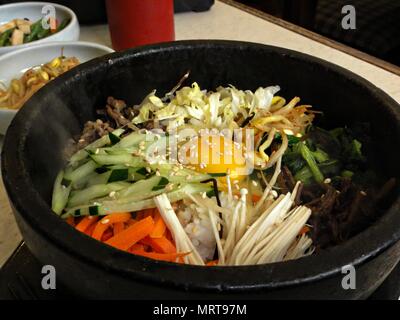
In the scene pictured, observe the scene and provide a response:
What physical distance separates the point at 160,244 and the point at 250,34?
5.09 feet

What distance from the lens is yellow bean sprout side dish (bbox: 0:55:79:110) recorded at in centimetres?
162

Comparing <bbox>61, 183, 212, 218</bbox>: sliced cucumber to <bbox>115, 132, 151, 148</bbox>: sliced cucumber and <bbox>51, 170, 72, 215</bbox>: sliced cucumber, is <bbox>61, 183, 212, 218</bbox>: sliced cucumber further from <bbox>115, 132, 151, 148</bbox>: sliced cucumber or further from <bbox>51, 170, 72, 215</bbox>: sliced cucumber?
<bbox>115, 132, 151, 148</bbox>: sliced cucumber

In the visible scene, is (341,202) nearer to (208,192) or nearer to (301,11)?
(208,192)

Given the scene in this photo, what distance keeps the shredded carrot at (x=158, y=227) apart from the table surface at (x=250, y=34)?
1.19 meters

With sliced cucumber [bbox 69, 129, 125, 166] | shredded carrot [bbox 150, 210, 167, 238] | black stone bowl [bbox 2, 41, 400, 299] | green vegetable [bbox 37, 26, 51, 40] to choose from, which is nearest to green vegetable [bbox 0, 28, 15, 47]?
green vegetable [bbox 37, 26, 51, 40]

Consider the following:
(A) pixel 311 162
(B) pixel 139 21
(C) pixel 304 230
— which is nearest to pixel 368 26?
(B) pixel 139 21

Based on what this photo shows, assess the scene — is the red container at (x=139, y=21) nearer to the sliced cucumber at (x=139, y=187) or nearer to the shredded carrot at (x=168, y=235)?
the sliced cucumber at (x=139, y=187)

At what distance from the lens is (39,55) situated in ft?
5.97

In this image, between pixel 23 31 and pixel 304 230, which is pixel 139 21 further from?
pixel 304 230

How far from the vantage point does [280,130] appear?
4.42 feet

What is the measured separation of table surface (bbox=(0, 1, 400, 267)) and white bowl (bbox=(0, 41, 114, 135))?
45cm

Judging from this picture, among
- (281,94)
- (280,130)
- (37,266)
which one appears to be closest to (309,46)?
(281,94)

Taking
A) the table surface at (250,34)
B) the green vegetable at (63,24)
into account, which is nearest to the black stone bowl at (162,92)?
the table surface at (250,34)
